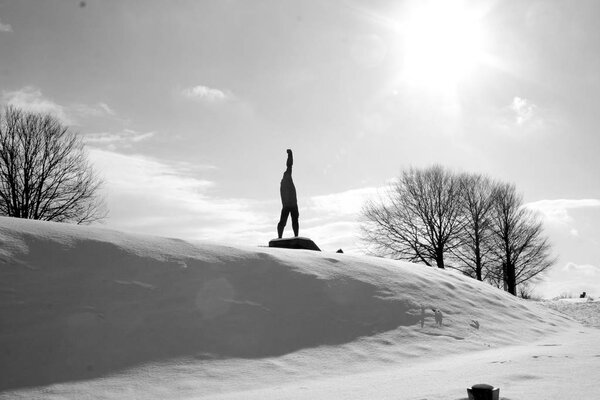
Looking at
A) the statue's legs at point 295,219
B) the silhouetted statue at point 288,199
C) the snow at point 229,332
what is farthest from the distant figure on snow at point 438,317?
the silhouetted statue at point 288,199

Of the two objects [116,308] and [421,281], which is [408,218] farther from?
[116,308]

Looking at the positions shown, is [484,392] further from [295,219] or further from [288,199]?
[288,199]

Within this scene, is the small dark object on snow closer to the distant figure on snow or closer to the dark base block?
the distant figure on snow

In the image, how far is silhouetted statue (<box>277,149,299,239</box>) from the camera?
1567 cm

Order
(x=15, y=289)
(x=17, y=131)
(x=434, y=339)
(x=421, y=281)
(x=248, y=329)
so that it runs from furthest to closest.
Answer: (x=17, y=131), (x=421, y=281), (x=434, y=339), (x=248, y=329), (x=15, y=289)

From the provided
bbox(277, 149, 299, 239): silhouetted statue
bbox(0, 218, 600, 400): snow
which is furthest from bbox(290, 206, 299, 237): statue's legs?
bbox(0, 218, 600, 400): snow

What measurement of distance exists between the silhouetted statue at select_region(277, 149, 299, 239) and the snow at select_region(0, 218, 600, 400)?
5266 millimetres

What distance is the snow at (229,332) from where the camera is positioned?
5105 mm

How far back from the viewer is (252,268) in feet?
29.5

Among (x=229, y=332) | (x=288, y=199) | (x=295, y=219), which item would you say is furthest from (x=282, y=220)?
(x=229, y=332)

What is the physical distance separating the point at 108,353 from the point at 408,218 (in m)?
25.2

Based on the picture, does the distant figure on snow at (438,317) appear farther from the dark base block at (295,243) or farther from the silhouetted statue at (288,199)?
the silhouetted statue at (288,199)

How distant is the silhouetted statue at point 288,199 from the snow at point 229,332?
5266 millimetres

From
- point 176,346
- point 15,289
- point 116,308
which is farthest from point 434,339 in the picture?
point 15,289
